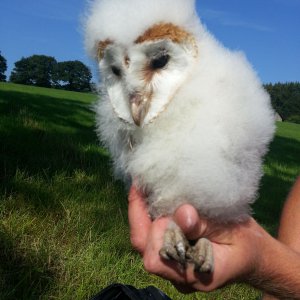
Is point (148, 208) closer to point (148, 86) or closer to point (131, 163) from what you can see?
point (131, 163)

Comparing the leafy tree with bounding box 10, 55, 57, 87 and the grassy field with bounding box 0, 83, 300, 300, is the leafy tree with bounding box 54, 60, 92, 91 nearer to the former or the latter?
the grassy field with bounding box 0, 83, 300, 300

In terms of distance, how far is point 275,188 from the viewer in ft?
21.5

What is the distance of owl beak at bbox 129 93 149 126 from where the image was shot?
1.88m

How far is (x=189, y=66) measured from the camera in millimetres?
1887

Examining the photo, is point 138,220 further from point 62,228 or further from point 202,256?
point 62,228

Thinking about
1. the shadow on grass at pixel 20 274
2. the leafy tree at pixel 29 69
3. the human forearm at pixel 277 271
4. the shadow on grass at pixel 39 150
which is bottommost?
the shadow on grass at pixel 20 274

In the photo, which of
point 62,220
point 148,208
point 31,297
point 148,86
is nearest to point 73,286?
point 31,297

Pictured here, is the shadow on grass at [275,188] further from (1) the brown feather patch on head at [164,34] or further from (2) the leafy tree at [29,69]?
(2) the leafy tree at [29,69]

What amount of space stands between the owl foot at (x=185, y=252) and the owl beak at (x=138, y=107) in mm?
412

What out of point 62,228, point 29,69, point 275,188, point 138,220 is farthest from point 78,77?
point 29,69

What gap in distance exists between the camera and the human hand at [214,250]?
1.87 m

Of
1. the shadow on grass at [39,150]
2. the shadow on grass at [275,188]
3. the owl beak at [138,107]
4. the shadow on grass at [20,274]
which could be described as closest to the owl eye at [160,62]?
the owl beak at [138,107]

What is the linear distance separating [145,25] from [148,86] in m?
0.22

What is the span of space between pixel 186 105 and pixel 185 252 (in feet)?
1.74
